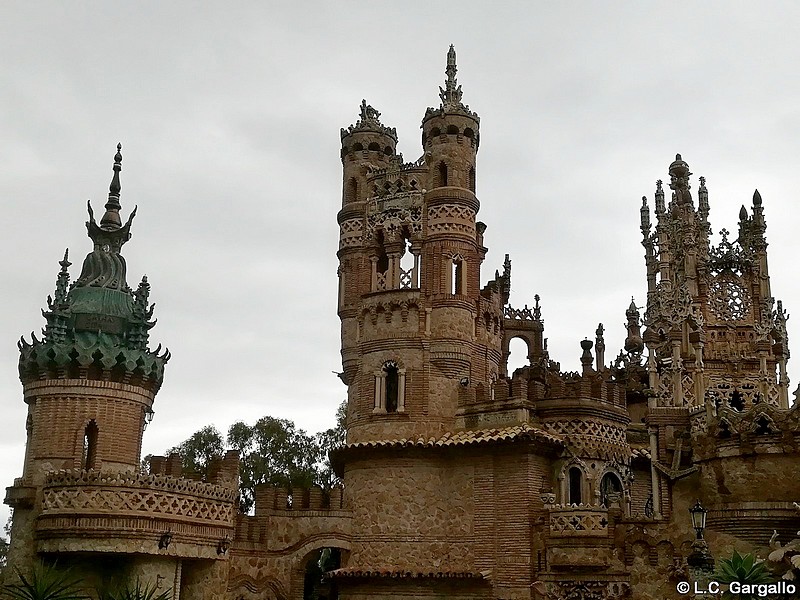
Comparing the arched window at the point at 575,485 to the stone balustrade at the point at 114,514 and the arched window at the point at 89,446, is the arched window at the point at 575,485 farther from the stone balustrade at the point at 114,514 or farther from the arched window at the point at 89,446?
the arched window at the point at 89,446

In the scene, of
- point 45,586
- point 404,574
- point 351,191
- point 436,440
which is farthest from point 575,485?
point 45,586

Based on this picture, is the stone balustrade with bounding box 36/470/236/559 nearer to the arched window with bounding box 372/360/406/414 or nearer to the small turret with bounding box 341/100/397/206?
the arched window with bounding box 372/360/406/414

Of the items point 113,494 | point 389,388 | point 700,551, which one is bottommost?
point 700,551

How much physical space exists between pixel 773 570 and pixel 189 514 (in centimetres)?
1271

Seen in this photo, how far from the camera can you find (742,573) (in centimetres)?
1727

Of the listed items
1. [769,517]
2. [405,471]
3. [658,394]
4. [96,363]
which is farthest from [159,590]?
[658,394]

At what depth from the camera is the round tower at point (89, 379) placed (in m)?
22.6

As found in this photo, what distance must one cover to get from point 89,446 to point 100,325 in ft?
→ 9.75

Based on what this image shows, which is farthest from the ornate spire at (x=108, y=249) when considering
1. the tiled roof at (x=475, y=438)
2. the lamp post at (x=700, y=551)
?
the lamp post at (x=700, y=551)

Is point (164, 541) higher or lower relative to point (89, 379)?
lower

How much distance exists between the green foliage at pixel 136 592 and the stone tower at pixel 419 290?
8.66 meters

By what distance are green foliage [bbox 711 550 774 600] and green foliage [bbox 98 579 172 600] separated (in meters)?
11.4

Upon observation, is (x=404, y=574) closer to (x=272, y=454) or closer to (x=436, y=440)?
(x=436, y=440)

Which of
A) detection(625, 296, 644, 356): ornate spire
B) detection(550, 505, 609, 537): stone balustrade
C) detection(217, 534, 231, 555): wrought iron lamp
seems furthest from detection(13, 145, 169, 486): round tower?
detection(625, 296, 644, 356): ornate spire
